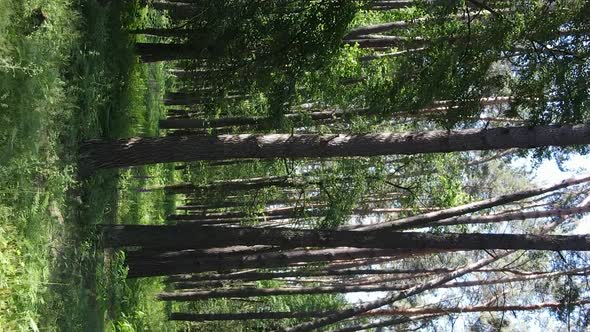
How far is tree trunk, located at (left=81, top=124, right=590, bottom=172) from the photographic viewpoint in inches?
293

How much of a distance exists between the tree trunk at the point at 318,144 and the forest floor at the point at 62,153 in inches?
31.9

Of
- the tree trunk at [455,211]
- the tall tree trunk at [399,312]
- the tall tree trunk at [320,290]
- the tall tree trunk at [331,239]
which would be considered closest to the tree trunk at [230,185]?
the tall tree trunk at [320,290]

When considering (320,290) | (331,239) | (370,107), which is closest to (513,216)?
(370,107)

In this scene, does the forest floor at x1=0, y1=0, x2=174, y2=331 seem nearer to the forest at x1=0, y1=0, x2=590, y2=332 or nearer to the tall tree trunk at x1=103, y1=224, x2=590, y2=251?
the forest at x1=0, y1=0, x2=590, y2=332

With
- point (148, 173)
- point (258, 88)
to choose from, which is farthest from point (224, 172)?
point (258, 88)

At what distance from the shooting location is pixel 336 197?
13109mm

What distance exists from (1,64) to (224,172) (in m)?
11.2

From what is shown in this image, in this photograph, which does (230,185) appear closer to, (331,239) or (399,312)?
(399,312)

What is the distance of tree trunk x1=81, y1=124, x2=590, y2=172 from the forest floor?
0.81m

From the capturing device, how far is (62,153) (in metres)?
8.42

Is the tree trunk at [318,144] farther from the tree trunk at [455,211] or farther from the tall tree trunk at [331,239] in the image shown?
the tree trunk at [455,211]

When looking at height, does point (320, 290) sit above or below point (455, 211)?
below

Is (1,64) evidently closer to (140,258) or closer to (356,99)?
(140,258)

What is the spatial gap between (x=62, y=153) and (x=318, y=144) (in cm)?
347
